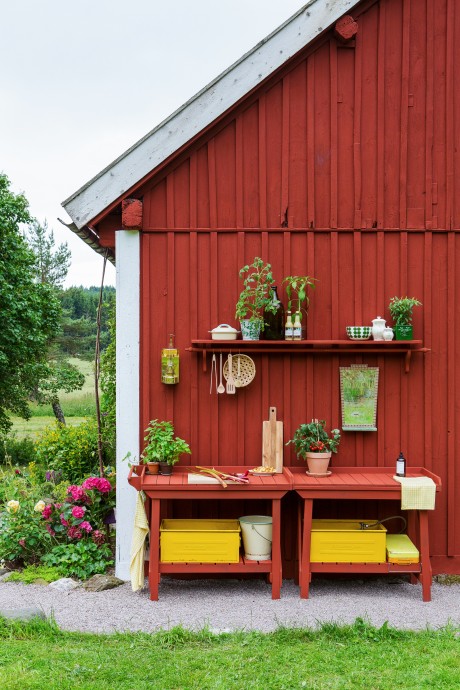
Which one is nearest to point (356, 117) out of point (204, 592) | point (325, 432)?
point (325, 432)

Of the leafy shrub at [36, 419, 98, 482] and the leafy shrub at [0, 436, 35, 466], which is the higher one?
the leafy shrub at [36, 419, 98, 482]

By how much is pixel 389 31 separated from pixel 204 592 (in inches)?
202

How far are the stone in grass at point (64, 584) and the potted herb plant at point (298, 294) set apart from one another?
2859 millimetres

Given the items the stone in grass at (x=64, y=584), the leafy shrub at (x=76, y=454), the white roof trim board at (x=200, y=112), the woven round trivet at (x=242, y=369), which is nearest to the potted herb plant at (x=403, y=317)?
the woven round trivet at (x=242, y=369)

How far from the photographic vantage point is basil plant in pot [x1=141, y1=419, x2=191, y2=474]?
19.7ft

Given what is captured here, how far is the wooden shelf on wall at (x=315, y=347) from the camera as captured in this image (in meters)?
6.20

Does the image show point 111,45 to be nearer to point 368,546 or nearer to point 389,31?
point 389,31

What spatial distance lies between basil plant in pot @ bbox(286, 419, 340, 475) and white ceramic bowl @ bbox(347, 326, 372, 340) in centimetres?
81

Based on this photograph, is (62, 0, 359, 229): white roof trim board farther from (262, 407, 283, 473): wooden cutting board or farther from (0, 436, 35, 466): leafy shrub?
(0, 436, 35, 466): leafy shrub

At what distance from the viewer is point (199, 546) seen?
5.82 meters

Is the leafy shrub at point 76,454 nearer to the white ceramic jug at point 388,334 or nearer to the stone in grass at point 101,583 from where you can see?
the stone in grass at point 101,583

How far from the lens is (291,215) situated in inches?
254

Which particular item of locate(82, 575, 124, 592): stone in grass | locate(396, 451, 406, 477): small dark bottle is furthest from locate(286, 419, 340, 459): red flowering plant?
locate(82, 575, 124, 592): stone in grass

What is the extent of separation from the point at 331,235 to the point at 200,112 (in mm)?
Result: 1564
